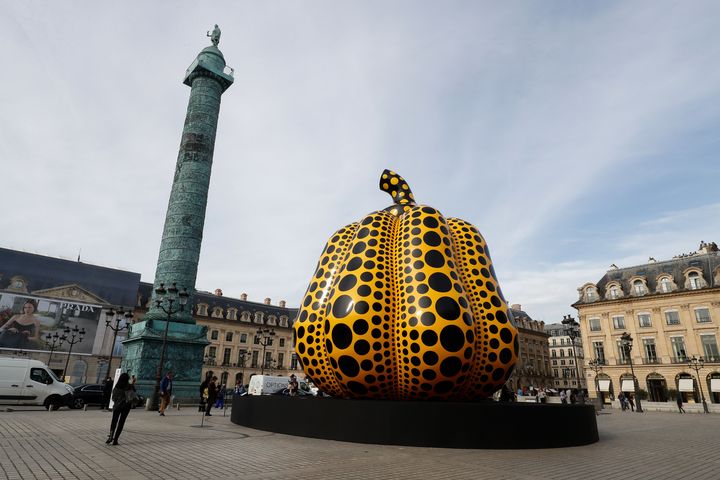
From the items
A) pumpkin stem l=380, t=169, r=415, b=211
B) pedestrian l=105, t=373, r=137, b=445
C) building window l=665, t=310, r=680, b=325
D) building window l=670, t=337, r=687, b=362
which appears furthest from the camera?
building window l=665, t=310, r=680, b=325

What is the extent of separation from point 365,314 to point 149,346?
2303 centimetres

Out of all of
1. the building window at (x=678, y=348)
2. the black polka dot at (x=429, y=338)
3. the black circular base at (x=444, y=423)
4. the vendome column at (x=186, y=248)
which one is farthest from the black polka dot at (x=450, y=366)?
the building window at (x=678, y=348)

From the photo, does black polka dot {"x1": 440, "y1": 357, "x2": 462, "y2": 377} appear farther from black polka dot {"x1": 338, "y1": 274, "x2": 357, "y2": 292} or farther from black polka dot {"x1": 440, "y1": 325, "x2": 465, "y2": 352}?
black polka dot {"x1": 338, "y1": 274, "x2": 357, "y2": 292}

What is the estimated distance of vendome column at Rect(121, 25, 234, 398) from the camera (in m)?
28.5

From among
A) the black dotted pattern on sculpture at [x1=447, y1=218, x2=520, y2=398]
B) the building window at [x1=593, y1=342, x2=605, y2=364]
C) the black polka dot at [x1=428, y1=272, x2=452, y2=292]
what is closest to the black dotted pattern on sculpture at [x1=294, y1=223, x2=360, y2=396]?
the black polka dot at [x1=428, y1=272, x2=452, y2=292]

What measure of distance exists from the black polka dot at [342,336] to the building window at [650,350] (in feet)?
180

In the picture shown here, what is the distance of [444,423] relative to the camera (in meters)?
9.74

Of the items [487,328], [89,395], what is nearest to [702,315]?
[487,328]

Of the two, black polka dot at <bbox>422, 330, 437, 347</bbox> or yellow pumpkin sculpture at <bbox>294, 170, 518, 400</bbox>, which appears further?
yellow pumpkin sculpture at <bbox>294, 170, 518, 400</bbox>

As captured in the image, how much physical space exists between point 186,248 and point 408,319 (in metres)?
24.5

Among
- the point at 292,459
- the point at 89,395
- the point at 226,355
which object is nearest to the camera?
the point at 292,459

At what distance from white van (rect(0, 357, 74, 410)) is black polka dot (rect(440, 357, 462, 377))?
19185 mm

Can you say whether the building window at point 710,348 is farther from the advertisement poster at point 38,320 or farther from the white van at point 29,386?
the advertisement poster at point 38,320

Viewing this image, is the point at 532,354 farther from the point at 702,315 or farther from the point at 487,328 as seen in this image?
the point at 487,328
